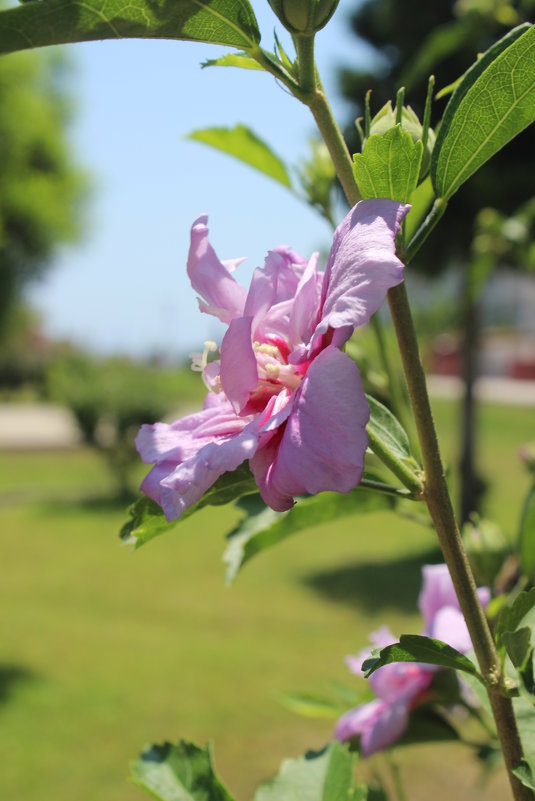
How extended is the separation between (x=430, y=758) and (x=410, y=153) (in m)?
3.90

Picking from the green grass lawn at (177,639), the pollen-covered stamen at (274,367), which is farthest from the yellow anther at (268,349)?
the green grass lawn at (177,639)

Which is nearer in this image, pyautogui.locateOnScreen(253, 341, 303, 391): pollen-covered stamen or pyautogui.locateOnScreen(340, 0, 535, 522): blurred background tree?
pyautogui.locateOnScreen(253, 341, 303, 391): pollen-covered stamen

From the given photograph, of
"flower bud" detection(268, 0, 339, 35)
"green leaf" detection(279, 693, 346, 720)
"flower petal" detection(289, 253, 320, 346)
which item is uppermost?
"flower bud" detection(268, 0, 339, 35)

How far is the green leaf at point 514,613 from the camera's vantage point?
0.40m

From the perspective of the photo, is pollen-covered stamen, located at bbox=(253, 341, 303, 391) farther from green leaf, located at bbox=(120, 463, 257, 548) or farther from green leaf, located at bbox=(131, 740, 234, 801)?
green leaf, located at bbox=(131, 740, 234, 801)

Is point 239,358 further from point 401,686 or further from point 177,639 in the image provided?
point 177,639

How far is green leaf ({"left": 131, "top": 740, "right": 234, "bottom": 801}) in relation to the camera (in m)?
0.52

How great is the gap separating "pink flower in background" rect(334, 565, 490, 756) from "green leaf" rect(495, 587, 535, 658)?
0.14 meters

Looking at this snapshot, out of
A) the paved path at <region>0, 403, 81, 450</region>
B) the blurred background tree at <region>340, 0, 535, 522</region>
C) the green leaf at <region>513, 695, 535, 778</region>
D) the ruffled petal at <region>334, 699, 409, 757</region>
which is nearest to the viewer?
the green leaf at <region>513, 695, 535, 778</region>

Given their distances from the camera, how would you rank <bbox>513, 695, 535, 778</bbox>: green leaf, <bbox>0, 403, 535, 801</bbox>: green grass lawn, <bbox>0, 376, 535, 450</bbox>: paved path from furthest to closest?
<bbox>0, 376, 535, 450</bbox>: paved path → <bbox>0, 403, 535, 801</bbox>: green grass lawn → <bbox>513, 695, 535, 778</bbox>: green leaf

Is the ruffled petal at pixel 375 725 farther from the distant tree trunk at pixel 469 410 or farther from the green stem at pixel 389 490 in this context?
the distant tree trunk at pixel 469 410

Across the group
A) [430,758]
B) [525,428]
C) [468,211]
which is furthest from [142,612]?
[525,428]

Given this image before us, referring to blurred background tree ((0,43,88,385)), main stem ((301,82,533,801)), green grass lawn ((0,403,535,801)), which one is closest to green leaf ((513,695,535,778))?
main stem ((301,82,533,801))

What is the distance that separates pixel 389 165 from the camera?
1.21ft
